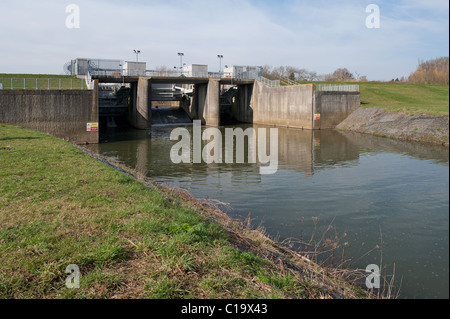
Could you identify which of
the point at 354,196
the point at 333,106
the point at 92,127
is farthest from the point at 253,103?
the point at 354,196

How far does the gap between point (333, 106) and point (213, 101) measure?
43.4 ft

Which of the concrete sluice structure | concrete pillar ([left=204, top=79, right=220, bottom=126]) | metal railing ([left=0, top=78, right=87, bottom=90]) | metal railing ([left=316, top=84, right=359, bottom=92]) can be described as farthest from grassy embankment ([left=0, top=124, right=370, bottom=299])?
concrete pillar ([left=204, top=79, right=220, bottom=126])

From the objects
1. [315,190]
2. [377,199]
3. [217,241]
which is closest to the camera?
[217,241]

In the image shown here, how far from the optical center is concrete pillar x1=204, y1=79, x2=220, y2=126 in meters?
44.1

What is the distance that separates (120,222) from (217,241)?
1786 millimetres

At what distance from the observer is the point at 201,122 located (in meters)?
46.2

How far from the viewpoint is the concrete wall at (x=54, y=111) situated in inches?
1035

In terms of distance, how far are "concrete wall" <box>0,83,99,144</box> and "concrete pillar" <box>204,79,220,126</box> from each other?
58.2 ft

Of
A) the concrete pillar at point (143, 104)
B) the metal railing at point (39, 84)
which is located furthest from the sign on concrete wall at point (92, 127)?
the concrete pillar at point (143, 104)

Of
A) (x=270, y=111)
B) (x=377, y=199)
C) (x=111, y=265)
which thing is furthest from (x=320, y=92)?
(x=111, y=265)

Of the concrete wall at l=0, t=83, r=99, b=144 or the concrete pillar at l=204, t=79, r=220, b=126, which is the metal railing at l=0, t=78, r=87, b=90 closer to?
the concrete wall at l=0, t=83, r=99, b=144

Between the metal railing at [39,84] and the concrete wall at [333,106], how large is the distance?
22.5 m

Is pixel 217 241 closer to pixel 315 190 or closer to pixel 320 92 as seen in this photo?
pixel 315 190

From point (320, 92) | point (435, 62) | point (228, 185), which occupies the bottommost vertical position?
point (228, 185)
